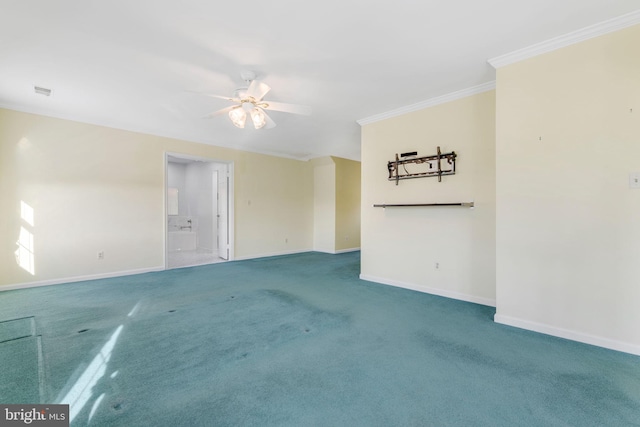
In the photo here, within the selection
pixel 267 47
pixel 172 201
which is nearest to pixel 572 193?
pixel 267 47

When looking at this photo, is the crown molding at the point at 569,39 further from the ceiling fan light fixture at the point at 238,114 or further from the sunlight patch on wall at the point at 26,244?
the sunlight patch on wall at the point at 26,244

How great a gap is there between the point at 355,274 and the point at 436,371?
290 centimetres

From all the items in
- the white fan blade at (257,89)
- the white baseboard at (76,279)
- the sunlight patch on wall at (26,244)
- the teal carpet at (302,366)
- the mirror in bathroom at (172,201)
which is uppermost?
the white fan blade at (257,89)

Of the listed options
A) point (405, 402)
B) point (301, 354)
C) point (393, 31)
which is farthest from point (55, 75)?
point (405, 402)

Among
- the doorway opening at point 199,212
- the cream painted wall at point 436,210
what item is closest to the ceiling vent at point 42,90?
the doorway opening at point 199,212

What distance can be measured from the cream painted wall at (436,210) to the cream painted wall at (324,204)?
2.88m

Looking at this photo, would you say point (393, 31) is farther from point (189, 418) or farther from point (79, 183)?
point (79, 183)

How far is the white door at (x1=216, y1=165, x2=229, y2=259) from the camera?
6184mm

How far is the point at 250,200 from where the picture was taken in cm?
643

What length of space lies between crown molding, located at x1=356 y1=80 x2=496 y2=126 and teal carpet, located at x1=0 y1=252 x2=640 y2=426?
2598 mm

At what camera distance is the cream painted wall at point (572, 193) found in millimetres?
2135

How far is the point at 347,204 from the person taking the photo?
755 cm

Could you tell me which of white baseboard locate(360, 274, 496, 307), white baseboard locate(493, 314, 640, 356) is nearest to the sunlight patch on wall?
white baseboard locate(360, 274, 496, 307)

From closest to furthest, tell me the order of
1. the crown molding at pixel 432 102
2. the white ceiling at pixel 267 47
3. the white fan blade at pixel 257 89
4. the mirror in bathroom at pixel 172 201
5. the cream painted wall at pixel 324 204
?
the white ceiling at pixel 267 47 → the white fan blade at pixel 257 89 → the crown molding at pixel 432 102 → the cream painted wall at pixel 324 204 → the mirror in bathroom at pixel 172 201
